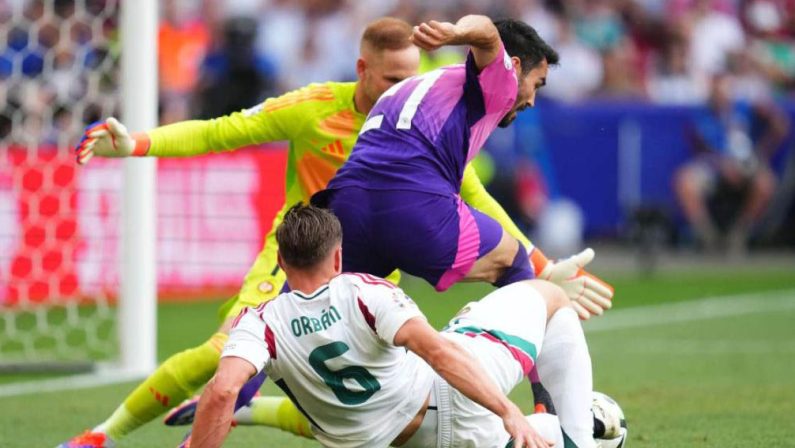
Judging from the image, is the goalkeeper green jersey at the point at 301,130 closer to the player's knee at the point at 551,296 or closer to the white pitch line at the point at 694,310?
the player's knee at the point at 551,296

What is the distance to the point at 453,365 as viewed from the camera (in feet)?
16.5

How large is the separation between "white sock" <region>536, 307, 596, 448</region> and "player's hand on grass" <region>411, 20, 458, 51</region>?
117cm

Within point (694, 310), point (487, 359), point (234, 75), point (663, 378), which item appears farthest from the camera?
point (234, 75)

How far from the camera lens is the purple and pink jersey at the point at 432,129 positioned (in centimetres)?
592

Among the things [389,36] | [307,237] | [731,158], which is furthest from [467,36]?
[731,158]

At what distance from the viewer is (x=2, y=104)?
11422 millimetres

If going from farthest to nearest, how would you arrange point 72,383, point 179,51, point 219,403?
point 179,51 → point 72,383 → point 219,403

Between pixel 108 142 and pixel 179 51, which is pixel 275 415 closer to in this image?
pixel 108 142

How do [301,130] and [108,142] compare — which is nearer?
[108,142]

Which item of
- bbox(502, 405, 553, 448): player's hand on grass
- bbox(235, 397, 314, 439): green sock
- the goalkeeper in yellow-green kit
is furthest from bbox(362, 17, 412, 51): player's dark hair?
bbox(502, 405, 553, 448): player's hand on grass

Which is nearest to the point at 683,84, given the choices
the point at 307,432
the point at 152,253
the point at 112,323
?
the point at 112,323

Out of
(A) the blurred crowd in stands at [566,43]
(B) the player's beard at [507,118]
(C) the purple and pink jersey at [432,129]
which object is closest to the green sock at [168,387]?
(C) the purple and pink jersey at [432,129]

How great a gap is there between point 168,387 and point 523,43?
7.12ft

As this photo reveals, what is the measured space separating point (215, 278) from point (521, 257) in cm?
853
